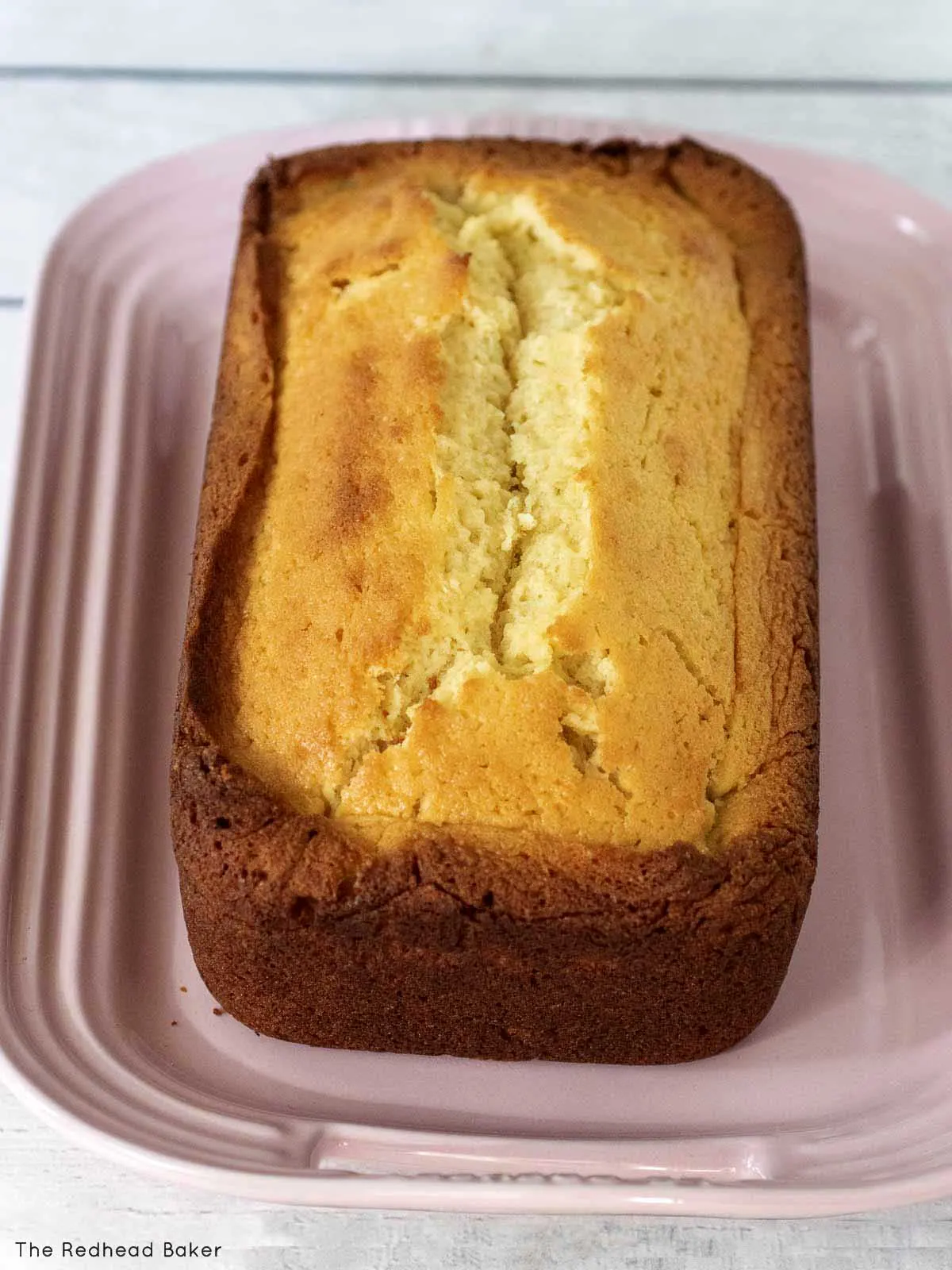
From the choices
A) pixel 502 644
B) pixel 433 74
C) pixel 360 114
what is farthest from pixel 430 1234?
pixel 433 74

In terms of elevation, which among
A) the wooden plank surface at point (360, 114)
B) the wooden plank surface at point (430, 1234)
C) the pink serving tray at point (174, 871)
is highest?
the wooden plank surface at point (360, 114)

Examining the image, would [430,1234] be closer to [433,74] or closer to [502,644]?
[502,644]

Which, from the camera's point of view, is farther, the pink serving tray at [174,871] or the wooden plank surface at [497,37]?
the wooden plank surface at [497,37]

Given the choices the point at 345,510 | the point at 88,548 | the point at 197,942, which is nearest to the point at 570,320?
the point at 345,510

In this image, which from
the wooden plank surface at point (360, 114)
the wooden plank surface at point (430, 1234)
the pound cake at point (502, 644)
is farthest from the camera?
the wooden plank surface at point (360, 114)

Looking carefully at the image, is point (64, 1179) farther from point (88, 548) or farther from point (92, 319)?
point (92, 319)

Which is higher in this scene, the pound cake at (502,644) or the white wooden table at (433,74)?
the white wooden table at (433,74)

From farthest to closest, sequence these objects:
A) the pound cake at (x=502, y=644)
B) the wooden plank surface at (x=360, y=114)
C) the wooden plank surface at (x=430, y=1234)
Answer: the wooden plank surface at (x=360, y=114) < the wooden plank surface at (x=430, y=1234) < the pound cake at (x=502, y=644)

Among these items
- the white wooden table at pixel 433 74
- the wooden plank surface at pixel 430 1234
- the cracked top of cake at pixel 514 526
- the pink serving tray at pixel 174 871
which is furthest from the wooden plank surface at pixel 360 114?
the wooden plank surface at pixel 430 1234

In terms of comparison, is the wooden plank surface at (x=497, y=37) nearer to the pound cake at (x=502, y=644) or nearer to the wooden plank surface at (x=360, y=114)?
the wooden plank surface at (x=360, y=114)
